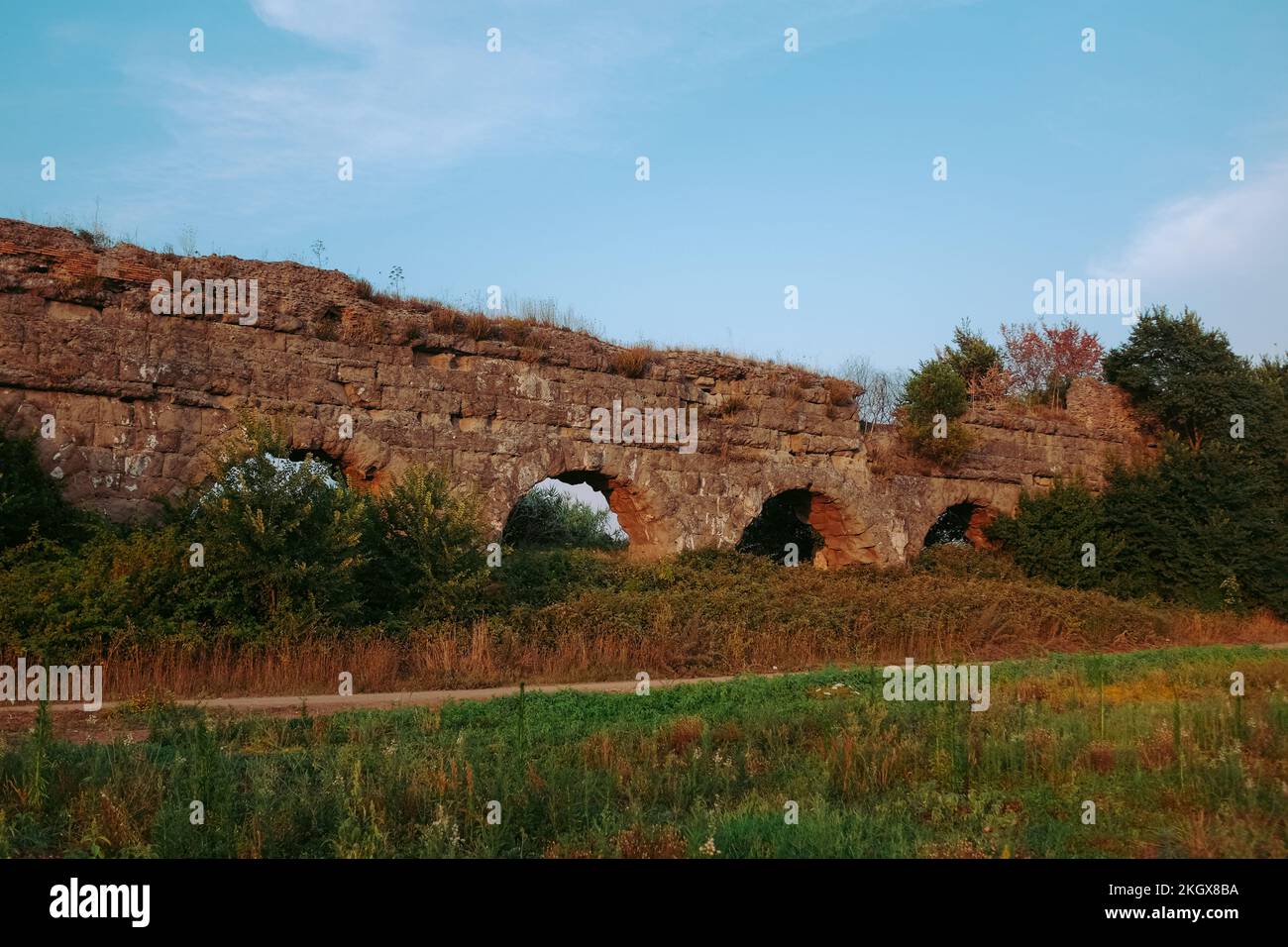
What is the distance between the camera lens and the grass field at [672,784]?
17.2 ft

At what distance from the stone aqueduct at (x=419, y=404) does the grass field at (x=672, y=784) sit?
5.85 meters

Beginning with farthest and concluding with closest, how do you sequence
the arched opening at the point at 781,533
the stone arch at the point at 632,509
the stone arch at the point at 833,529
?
the arched opening at the point at 781,533
the stone arch at the point at 833,529
the stone arch at the point at 632,509

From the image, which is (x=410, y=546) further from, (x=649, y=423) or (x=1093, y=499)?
(x=1093, y=499)

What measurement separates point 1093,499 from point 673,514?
9.57 m

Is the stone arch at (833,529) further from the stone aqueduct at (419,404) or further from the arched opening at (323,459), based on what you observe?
the arched opening at (323,459)

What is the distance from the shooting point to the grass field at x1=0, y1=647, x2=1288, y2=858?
5.24 m

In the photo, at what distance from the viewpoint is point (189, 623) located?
10992 mm

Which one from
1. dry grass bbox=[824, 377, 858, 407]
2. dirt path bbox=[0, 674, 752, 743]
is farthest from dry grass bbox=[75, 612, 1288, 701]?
dry grass bbox=[824, 377, 858, 407]

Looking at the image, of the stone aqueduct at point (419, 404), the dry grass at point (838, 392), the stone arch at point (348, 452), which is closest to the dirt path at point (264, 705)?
the stone aqueduct at point (419, 404)

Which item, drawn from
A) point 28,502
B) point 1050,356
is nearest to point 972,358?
point 1050,356

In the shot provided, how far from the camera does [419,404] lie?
15.5 meters

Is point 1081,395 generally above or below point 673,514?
above
